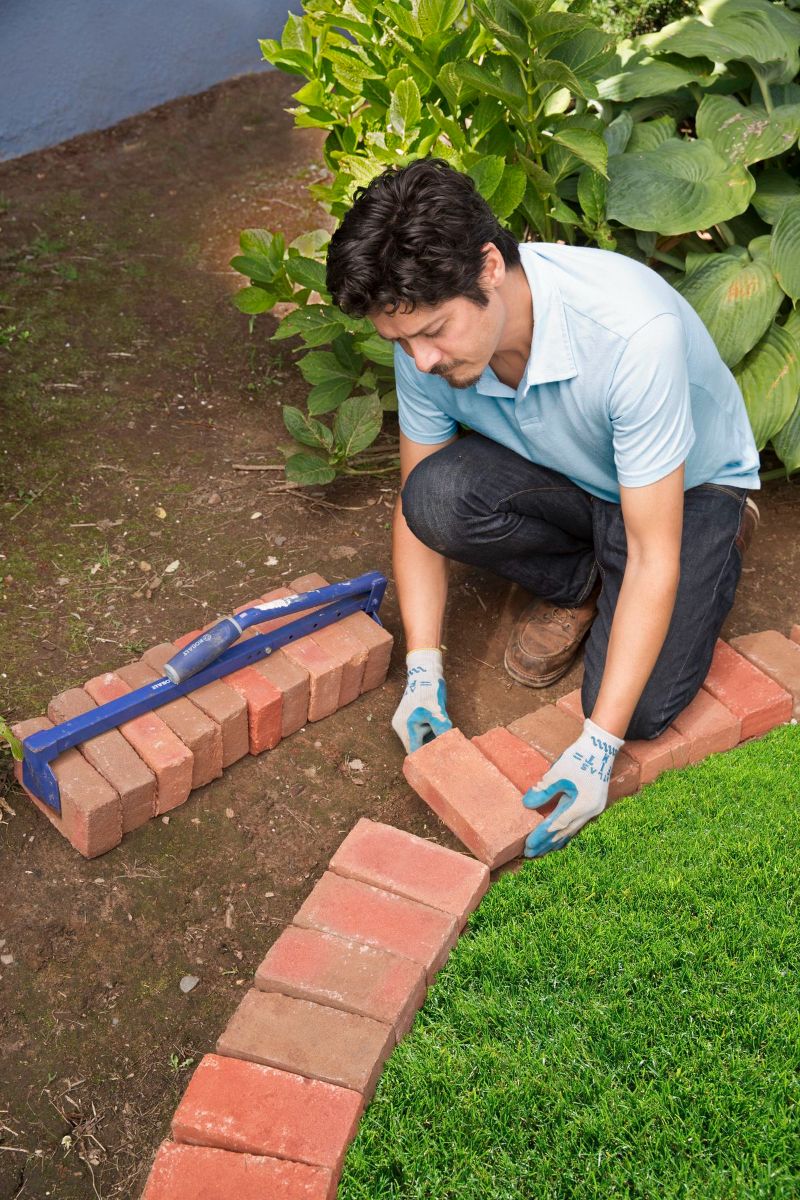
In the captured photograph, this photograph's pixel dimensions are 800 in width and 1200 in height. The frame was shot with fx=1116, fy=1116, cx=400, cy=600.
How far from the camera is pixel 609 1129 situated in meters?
1.79

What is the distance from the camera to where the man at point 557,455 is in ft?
7.00

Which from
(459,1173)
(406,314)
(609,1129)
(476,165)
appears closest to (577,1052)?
(609,1129)

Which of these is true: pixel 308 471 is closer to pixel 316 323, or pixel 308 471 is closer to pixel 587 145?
pixel 316 323

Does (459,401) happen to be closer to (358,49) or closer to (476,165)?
(476,165)

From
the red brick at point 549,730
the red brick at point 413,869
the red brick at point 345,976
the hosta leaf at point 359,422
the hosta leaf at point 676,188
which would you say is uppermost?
the hosta leaf at point 676,188

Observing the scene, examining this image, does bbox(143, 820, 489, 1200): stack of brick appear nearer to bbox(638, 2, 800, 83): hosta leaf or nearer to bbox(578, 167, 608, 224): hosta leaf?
bbox(578, 167, 608, 224): hosta leaf

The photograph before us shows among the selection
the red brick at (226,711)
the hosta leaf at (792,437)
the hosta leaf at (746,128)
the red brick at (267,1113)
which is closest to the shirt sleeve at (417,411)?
the red brick at (226,711)

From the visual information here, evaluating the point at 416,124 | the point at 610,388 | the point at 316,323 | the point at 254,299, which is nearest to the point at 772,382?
the point at 610,388

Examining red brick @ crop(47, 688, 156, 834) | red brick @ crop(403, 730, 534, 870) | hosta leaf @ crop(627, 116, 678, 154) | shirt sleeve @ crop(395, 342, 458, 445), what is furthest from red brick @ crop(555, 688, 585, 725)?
hosta leaf @ crop(627, 116, 678, 154)

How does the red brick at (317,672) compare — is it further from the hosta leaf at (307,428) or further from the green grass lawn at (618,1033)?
the hosta leaf at (307,428)

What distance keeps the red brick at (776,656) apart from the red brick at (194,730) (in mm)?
1359

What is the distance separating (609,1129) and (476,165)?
7.66 feet

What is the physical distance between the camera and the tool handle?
2496mm

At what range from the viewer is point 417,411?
9.13 ft
